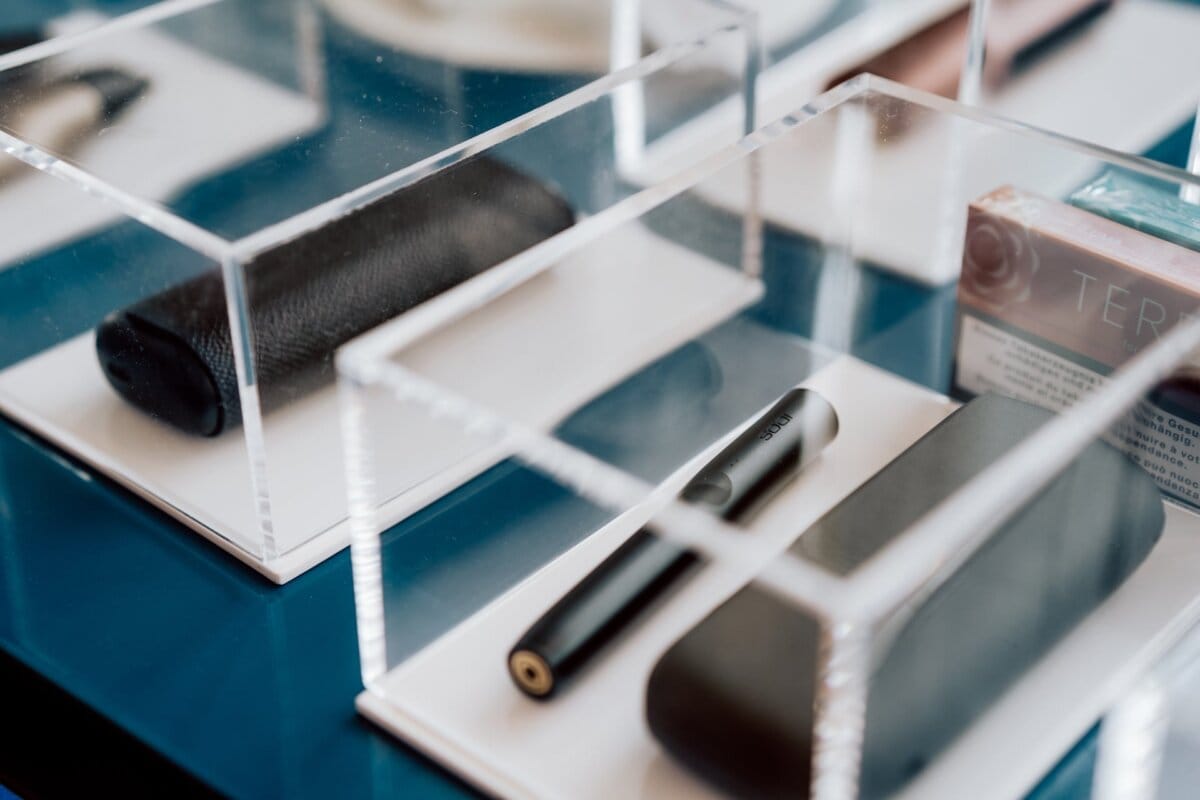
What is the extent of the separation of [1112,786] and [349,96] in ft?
1.19

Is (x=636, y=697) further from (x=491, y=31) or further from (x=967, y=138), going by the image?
(x=491, y=31)

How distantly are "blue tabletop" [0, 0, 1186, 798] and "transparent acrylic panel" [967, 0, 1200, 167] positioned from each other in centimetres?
32

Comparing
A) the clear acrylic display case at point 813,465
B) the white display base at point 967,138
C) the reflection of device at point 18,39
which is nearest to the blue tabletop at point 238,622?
the clear acrylic display case at point 813,465

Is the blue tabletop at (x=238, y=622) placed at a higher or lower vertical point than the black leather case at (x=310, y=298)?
lower

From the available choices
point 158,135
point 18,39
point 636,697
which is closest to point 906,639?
point 636,697

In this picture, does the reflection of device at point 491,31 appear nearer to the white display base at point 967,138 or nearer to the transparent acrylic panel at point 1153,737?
the white display base at point 967,138

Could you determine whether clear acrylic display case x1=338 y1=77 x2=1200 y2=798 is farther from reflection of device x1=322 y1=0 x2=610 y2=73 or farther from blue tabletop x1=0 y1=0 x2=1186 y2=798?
reflection of device x1=322 y1=0 x2=610 y2=73

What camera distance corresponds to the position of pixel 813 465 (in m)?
0.50

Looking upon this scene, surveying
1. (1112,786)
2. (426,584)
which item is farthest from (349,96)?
(1112,786)

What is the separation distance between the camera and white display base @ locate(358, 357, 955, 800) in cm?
42

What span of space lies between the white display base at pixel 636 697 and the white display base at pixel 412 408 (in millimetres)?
44

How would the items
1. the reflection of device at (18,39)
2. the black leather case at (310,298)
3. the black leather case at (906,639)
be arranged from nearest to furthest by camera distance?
the black leather case at (906,639) → the black leather case at (310,298) → the reflection of device at (18,39)

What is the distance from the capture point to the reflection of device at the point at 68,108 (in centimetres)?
55

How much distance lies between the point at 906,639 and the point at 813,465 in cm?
13
